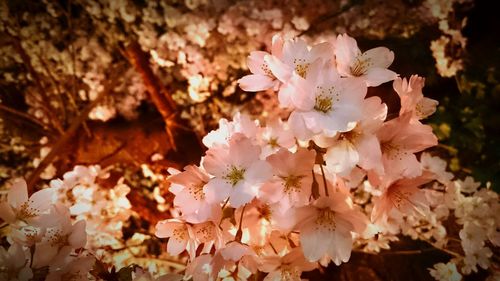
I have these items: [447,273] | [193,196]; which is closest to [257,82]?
[193,196]

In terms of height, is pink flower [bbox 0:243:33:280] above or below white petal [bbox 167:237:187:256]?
above

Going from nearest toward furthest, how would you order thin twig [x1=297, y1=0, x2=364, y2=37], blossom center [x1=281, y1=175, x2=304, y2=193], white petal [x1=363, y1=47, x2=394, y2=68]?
blossom center [x1=281, y1=175, x2=304, y2=193] → white petal [x1=363, y1=47, x2=394, y2=68] → thin twig [x1=297, y1=0, x2=364, y2=37]

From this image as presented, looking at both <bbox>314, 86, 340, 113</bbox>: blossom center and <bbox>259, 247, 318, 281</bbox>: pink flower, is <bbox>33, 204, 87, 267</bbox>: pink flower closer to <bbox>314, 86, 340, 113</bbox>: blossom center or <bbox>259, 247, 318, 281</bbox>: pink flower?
<bbox>259, 247, 318, 281</bbox>: pink flower

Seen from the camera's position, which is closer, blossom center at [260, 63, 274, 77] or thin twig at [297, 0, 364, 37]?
blossom center at [260, 63, 274, 77]

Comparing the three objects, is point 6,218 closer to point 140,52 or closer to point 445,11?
point 140,52

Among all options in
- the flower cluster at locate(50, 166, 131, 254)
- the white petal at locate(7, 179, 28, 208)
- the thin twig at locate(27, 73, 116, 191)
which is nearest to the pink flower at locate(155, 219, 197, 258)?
the white petal at locate(7, 179, 28, 208)

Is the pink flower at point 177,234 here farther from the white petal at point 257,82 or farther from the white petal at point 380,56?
the white petal at point 380,56

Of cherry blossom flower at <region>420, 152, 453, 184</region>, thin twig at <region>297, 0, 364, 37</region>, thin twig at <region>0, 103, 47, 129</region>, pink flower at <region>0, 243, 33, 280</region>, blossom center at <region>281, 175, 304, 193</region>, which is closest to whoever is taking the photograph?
pink flower at <region>0, 243, 33, 280</region>
